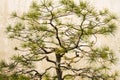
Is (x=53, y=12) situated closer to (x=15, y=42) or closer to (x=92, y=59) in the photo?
(x=92, y=59)

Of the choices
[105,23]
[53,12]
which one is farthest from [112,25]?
[53,12]

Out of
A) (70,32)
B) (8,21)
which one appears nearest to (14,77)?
(70,32)

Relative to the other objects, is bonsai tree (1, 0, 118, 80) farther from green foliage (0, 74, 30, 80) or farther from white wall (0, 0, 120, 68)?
white wall (0, 0, 120, 68)

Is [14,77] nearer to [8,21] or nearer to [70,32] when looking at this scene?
[70,32]

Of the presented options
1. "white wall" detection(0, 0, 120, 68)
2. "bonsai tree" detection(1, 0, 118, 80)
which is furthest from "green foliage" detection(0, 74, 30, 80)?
"white wall" detection(0, 0, 120, 68)

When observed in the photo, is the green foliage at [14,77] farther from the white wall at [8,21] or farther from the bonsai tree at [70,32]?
the white wall at [8,21]

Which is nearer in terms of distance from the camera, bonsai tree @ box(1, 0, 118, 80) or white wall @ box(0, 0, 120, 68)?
bonsai tree @ box(1, 0, 118, 80)

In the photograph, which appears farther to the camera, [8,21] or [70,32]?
[8,21]

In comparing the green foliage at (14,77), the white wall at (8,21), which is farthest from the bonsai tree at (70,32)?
the white wall at (8,21)

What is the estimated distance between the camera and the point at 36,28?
1978 millimetres

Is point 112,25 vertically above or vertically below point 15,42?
above

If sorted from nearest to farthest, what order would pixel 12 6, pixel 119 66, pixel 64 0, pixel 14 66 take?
pixel 64 0
pixel 14 66
pixel 119 66
pixel 12 6

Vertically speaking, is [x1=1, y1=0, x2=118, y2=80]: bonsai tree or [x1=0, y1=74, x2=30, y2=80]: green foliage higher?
[x1=1, y1=0, x2=118, y2=80]: bonsai tree

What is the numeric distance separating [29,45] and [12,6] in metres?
2.18
